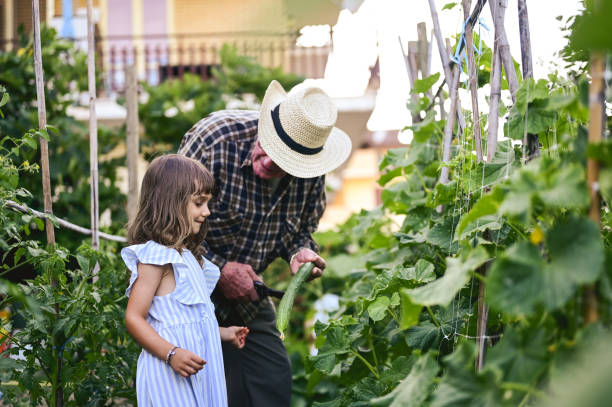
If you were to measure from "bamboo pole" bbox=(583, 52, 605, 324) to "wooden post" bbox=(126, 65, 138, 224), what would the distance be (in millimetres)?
2635

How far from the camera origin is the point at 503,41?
5.90 ft

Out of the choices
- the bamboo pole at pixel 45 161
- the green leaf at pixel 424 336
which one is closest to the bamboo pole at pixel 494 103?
the green leaf at pixel 424 336

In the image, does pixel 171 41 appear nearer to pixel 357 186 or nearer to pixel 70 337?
pixel 357 186

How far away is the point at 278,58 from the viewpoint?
10.4 meters

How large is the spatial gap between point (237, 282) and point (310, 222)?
1.78ft

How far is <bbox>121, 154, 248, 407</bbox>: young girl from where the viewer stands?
1.93 metres

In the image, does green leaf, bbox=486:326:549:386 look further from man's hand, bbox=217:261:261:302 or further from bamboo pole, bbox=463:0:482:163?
man's hand, bbox=217:261:261:302

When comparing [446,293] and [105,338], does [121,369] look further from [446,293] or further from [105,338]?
[446,293]

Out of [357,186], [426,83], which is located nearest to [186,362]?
[426,83]

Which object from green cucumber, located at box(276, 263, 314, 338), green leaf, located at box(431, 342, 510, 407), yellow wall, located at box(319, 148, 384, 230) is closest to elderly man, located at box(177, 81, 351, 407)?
green cucumber, located at box(276, 263, 314, 338)

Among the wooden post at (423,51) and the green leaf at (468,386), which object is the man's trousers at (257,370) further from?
the green leaf at (468,386)

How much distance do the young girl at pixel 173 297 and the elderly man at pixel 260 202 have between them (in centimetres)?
28

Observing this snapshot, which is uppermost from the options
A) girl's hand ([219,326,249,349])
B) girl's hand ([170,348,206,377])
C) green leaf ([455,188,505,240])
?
green leaf ([455,188,505,240])

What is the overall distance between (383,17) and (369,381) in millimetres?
1380
